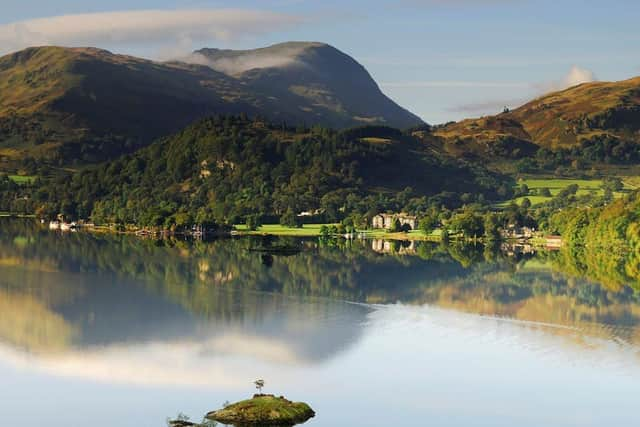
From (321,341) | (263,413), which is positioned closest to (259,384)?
(263,413)

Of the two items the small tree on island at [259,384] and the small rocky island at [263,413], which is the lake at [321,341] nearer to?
the small rocky island at [263,413]

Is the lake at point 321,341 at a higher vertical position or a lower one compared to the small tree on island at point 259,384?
lower

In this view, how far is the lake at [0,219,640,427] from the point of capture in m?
51.2

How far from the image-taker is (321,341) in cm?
6950

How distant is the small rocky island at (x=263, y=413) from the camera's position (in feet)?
149

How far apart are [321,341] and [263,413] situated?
938 inches

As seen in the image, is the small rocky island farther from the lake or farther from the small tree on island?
the small tree on island

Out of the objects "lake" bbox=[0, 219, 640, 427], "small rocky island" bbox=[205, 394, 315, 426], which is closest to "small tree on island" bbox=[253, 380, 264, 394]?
"lake" bbox=[0, 219, 640, 427]

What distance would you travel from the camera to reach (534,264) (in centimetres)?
13462

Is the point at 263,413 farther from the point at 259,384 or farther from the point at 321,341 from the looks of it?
the point at 321,341

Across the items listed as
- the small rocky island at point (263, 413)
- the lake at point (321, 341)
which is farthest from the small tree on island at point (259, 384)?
the small rocky island at point (263, 413)

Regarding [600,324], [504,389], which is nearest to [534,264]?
[600,324]

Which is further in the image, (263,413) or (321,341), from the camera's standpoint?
(321,341)

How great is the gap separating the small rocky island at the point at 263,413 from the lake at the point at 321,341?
3.70ft
